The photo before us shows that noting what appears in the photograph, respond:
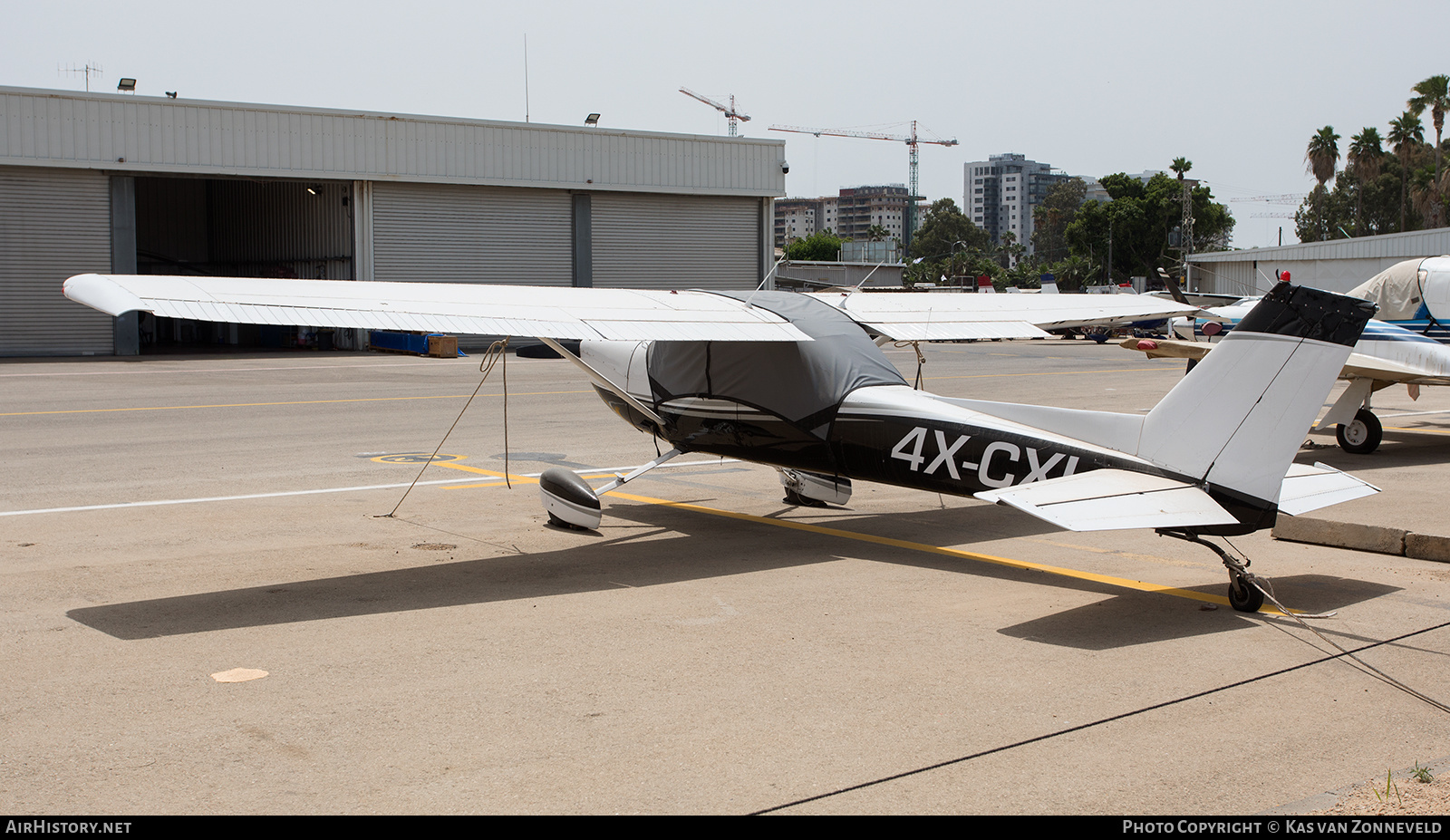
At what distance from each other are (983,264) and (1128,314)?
137 metres

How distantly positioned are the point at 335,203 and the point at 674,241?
535 inches

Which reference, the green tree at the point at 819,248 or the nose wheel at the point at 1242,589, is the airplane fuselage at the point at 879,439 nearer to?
the nose wheel at the point at 1242,589

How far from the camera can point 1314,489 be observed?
7.99 m

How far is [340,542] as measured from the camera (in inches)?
404

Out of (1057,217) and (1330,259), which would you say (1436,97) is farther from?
(1057,217)

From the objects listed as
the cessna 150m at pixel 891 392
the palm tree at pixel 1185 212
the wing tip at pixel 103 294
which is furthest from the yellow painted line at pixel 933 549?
the palm tree at pixel 1185 212

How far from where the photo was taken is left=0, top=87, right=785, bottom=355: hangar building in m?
38.0

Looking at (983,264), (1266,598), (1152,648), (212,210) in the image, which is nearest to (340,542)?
(1152,648)

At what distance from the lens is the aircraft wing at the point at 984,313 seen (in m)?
11.2

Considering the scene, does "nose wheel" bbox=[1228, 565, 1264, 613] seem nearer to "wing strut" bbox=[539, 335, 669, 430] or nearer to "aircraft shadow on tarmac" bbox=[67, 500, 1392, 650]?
"aircraft shadow on tarmac" bbox=[67, 500, 1392, 650]

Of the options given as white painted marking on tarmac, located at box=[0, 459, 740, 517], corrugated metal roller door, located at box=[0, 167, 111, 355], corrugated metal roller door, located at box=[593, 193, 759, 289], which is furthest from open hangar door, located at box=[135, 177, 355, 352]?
white painted marking on tarmac, located at box=[0, 459, 740, 517]

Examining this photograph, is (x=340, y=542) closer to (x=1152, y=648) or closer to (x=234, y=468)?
(x=234, y=468)

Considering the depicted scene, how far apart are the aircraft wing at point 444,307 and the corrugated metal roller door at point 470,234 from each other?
112ft

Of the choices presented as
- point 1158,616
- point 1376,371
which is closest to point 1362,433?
point 1376,371
